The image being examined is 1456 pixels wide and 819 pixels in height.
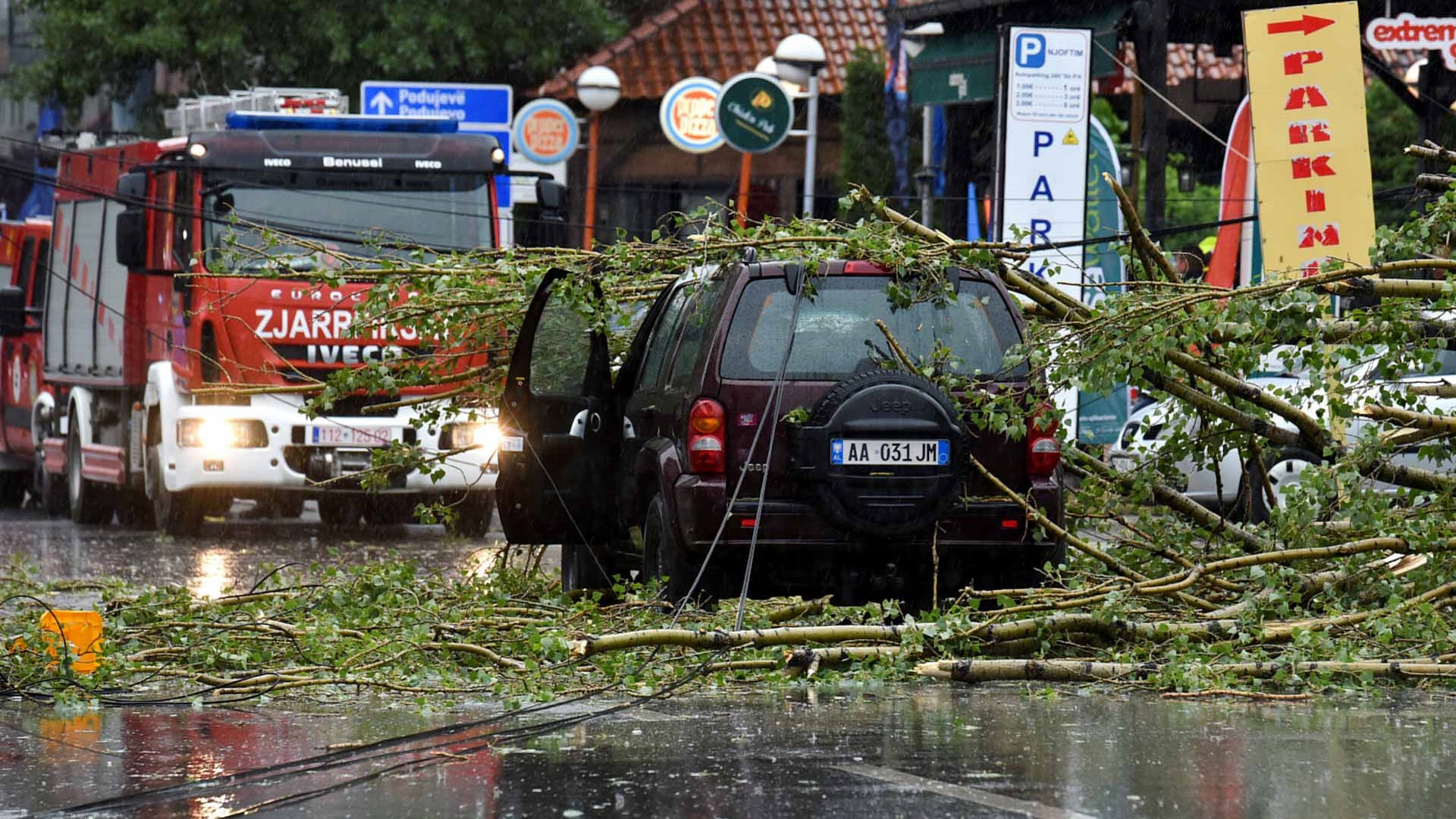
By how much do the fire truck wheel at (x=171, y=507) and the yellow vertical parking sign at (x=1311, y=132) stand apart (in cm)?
828

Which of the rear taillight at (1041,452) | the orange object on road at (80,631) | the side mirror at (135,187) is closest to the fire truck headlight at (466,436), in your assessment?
the side mirror at (135,187)

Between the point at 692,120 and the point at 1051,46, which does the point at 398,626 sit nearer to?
the point at 1051,46

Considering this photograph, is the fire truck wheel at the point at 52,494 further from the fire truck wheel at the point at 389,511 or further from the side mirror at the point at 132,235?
the side mirror at the point at 132,235

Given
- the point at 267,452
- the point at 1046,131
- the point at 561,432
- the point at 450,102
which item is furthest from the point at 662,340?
the point at 450,102

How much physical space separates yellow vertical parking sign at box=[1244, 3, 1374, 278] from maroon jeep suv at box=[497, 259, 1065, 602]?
23.6ft

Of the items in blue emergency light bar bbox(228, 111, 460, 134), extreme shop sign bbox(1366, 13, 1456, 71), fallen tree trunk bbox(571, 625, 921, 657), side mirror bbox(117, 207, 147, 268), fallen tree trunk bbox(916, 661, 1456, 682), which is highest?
extreme shop sign bbox(1366, 13, 1456, 71)

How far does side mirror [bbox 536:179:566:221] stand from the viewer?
17.6 m

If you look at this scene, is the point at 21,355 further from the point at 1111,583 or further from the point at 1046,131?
the point at 1111,583

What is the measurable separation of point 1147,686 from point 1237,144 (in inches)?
543

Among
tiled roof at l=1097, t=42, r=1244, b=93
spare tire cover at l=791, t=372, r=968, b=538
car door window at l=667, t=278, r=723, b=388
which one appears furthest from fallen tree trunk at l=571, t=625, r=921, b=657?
tiled roof at l=1097, t=42, r=1244, b=93

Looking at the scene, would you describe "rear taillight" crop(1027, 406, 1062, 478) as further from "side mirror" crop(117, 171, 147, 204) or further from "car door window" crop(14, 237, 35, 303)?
"car door window" crop(14, 237, 35, 303)

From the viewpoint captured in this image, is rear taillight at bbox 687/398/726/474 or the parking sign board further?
the parking sign board

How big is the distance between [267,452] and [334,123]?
8.78ft

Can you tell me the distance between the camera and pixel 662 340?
11.0 metres
